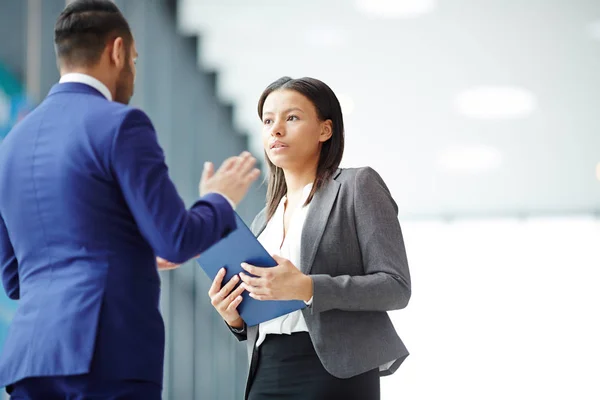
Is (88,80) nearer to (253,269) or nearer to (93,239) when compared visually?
(93,239)

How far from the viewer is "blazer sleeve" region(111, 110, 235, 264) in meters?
1.46

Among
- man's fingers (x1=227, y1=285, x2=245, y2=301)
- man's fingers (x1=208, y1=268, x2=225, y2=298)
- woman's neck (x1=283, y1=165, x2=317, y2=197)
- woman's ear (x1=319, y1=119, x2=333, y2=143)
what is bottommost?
man's fingers (x1=227, y1=285, x2=245, y2=301)

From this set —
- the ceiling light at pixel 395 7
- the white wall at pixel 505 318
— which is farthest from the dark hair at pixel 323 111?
the white wall at pixel 505 318

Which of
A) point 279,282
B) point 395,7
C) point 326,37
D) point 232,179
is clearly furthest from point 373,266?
point 326,37

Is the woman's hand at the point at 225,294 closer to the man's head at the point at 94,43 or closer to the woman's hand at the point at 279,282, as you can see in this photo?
the woman's hand at the point at 279,282

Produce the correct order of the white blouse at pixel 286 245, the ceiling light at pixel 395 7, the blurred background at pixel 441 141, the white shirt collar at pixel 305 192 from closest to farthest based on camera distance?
the white blouse at pixel 286 245
the white shirt collar at pixel 305 192
the blurred background at pixel 441 141
the ceiling light at pixel 395 7

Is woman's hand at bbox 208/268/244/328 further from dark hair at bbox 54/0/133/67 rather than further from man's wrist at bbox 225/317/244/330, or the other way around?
dark hair at bbox 54/0/133/67

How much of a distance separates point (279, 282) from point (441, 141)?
656 cm

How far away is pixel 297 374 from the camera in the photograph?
79.5 inches

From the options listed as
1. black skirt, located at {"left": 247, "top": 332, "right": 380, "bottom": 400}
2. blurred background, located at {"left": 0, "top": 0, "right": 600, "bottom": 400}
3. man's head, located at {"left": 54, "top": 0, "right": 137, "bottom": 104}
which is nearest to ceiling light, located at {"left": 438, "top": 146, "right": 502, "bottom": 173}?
blurred background, located at {"left": 0, "top": 0, "right": 600, "bottom": 400}

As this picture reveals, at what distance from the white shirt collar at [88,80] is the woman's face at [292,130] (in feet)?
2.13

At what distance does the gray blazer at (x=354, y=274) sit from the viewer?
6.40ft

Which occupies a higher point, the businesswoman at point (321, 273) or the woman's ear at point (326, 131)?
the woman's ear at point (326, 131)

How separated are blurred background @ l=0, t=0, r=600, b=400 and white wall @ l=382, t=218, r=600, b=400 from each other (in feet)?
0.05
